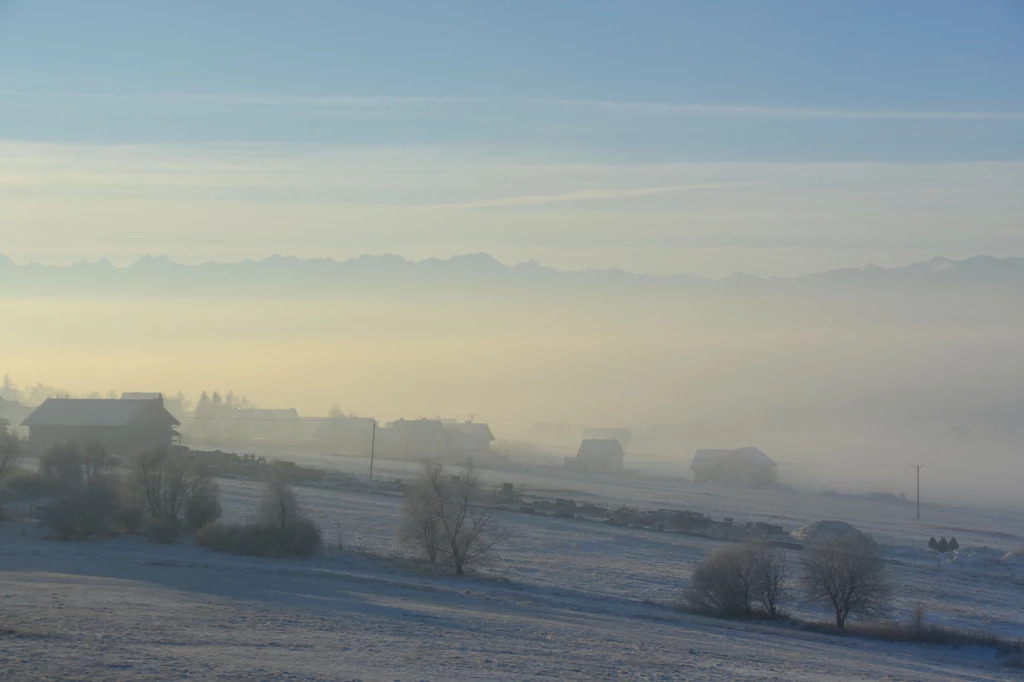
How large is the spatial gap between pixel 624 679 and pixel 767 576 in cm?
1422

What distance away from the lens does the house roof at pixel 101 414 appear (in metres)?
72.4

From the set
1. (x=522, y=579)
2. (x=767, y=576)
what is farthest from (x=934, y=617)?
(x=522, y=579)

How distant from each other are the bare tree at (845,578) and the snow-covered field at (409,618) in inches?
49.4

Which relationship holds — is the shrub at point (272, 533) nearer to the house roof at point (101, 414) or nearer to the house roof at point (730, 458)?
the house roof at point (101, 414)

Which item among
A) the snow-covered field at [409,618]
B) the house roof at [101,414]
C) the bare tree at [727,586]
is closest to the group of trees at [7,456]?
the snow-covered field at [409,618]

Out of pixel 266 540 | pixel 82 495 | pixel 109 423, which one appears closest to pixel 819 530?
pixel 266 540

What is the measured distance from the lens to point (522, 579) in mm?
34531

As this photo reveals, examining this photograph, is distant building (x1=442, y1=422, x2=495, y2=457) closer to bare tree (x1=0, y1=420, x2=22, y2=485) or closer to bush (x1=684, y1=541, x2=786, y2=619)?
bare tree (x1=0, y1=420, x2=22, y2=485)

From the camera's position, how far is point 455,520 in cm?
3647

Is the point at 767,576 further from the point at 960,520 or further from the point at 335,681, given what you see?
the point at 960,520

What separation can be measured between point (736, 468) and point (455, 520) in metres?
91.6

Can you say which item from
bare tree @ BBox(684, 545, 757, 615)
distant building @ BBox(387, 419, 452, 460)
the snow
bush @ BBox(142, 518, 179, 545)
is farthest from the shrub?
distant building @ BBox(387, 419, 452, 460)

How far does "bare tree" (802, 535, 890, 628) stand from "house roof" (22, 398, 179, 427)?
55.2 metres

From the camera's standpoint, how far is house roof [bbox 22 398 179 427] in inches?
2849
